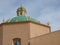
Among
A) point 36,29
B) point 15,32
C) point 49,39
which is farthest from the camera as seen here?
point 36,29

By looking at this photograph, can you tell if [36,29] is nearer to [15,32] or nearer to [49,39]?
[15,32]

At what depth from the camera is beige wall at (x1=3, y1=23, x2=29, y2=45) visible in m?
20.9

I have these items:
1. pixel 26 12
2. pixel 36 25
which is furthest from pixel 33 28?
pixel 26 12

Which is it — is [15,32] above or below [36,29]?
below

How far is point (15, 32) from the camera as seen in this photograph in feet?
69.4

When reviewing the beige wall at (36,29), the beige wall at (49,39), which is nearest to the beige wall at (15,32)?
the beige wall at (36,29)

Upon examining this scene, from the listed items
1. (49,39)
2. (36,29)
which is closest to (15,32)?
(36,29)

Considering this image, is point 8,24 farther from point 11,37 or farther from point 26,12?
point 26,12

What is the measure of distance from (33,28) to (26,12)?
670 centimetres

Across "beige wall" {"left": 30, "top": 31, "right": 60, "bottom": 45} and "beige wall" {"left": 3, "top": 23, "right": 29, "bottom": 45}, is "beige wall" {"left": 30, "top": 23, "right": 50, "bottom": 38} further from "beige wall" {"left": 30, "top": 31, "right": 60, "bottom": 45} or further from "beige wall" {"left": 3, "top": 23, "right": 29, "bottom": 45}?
"beige wall" {"left": 30, "top": 31, "right": 60, "bottom": 45}

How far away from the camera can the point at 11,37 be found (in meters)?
21.1

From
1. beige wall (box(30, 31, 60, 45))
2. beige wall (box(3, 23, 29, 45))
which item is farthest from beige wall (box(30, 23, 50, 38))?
beige wall (box(30, 31, 60, 45))

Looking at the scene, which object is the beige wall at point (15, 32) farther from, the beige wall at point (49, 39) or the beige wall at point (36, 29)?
the beige wall at point (49, 39)

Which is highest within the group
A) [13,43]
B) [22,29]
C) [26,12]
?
[26,12]
